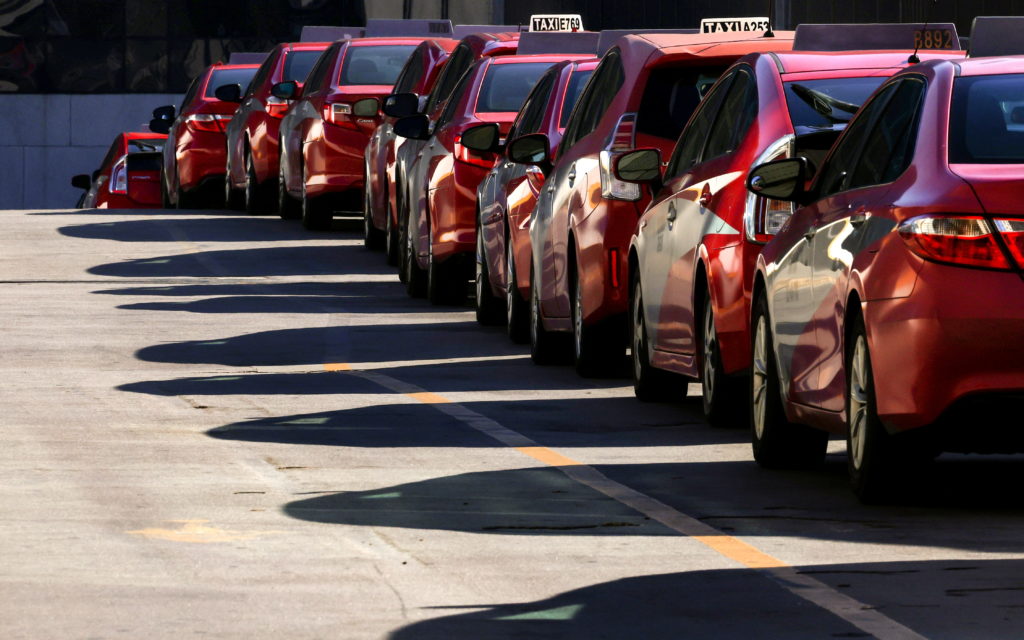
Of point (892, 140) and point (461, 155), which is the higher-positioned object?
point (892, 140)

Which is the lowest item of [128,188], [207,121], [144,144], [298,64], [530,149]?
[128,188]

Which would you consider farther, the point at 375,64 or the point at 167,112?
the point at 167,112

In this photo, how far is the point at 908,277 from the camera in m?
8.61

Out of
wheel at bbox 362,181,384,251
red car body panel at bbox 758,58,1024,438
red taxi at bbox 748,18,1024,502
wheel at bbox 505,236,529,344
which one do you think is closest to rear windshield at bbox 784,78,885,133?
red taxi at bbox 748,18,1024,502

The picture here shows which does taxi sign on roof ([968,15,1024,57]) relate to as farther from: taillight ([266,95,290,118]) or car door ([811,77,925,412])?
taillight ([266,95,290,118])

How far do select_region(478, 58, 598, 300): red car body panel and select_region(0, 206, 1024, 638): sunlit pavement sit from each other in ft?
2.06

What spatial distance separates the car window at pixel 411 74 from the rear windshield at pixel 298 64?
500 centimetres

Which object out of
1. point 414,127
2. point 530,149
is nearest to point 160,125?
point 414,127

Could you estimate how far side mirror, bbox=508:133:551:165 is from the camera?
1541cm

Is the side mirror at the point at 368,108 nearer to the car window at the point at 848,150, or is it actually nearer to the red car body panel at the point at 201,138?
the red car body panel at the point at 201,138

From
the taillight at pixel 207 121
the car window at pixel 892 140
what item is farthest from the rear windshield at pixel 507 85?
the taillight at pixel 207 121

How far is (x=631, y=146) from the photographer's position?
13469mm

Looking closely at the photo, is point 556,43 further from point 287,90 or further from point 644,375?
point 287,90

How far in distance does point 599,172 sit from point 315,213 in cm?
1353
